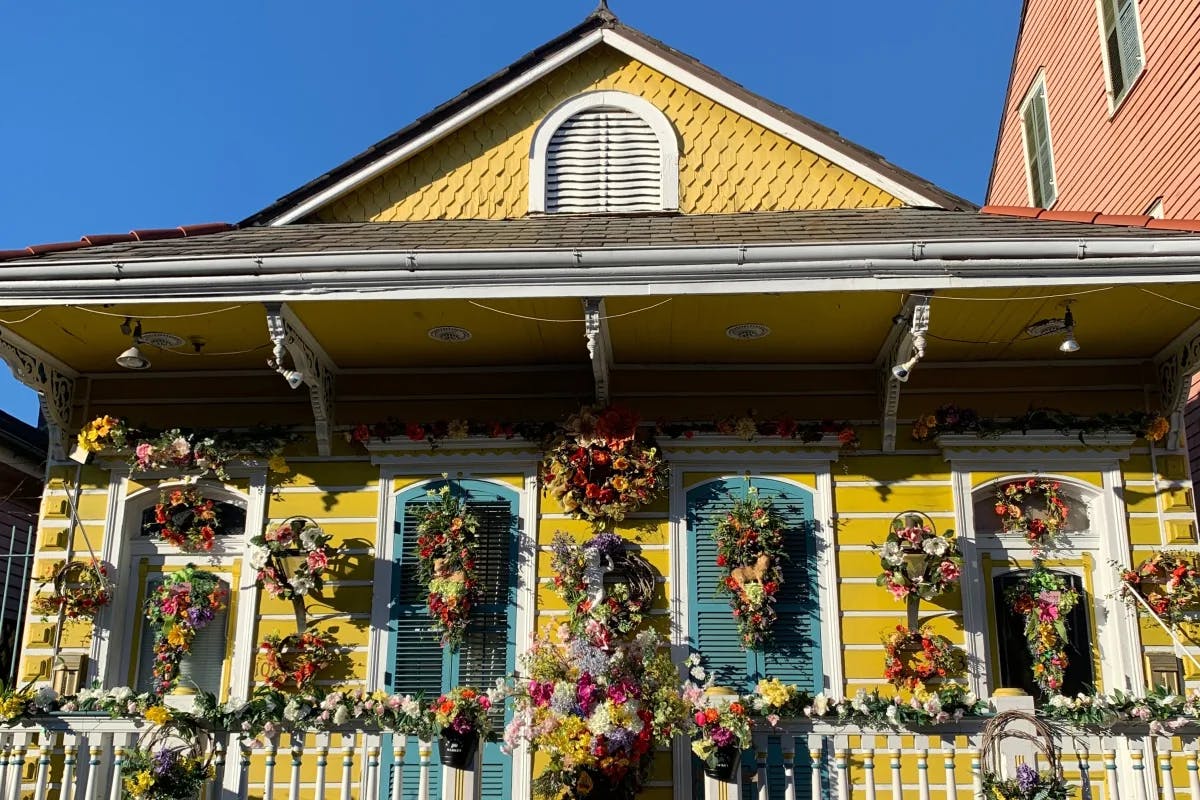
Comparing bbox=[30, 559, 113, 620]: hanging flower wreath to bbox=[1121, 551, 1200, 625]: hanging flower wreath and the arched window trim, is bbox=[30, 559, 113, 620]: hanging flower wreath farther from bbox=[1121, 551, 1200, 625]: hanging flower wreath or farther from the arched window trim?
bbox=[1121, 551, 1200, 625]: hanging flower wreath

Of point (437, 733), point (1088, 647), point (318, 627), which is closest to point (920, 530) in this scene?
point (1088, 647)

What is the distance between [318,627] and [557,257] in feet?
10.6

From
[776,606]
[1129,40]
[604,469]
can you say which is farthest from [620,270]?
[1129,40]

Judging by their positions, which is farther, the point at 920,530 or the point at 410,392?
the point at 410,392

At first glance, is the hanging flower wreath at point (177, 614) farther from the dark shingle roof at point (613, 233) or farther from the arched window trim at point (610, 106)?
the arched window trim at point (610, 106)

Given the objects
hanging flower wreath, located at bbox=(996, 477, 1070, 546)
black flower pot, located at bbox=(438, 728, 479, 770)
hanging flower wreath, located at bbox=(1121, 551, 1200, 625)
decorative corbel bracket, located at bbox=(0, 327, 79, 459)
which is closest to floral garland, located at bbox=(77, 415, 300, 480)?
decorative corbel bracket, located at bbox=(0, 327, 79, 459)

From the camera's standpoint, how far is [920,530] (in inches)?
301

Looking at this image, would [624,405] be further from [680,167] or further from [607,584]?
[680,167]

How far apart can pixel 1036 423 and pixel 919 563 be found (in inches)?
55.5

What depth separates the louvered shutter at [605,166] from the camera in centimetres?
931

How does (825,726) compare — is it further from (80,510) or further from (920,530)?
(80,510)

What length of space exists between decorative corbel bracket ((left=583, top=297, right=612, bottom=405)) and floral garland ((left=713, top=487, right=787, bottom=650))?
4.12 ft

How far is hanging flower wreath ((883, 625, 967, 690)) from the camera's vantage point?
24.7 feet

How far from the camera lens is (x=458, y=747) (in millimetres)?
5801
